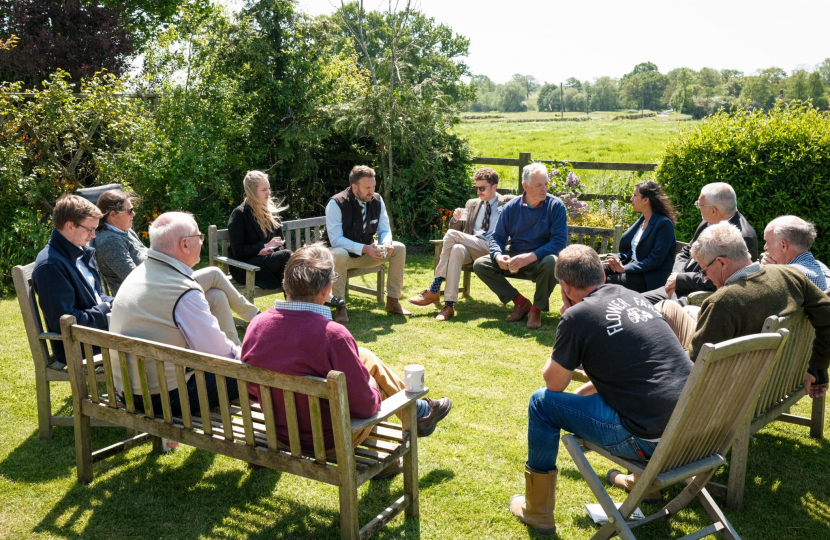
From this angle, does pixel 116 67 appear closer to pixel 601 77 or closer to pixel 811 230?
pixel 811 230

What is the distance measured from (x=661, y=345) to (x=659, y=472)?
1.73 ft

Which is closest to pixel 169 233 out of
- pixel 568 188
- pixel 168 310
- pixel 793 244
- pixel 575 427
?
pixel 168 310

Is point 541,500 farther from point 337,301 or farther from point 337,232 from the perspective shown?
point 337,232

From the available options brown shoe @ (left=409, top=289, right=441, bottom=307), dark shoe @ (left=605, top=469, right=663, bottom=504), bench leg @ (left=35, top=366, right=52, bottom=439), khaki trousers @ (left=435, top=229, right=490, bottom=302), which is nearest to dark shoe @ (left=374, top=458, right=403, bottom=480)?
dark shoe @ (left=605, top=469, right=663, bottom=504)

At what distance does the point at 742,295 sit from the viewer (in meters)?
3.17

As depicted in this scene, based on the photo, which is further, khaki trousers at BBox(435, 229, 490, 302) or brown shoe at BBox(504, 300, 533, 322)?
khaki trousers at BBox(435, 229, 490, 302)

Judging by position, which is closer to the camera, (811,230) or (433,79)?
(811,230)

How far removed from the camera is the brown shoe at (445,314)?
668cm

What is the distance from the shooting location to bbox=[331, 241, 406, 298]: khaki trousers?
21.7 feet

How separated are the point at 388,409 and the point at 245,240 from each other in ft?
12.1

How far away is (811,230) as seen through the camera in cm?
402

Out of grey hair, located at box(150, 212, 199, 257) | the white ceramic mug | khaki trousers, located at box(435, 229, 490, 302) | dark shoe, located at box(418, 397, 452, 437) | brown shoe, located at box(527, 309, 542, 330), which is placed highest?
grey hair, located at box(150, 212, 199, 257)

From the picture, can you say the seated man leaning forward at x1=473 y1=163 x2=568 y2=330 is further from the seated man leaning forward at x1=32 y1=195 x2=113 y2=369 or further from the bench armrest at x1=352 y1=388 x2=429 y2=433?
the seated man leaning forward at x1=32 y1=195 x2=113 y2=369

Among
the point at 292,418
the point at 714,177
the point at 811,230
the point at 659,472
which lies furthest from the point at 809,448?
the point at 714,177
